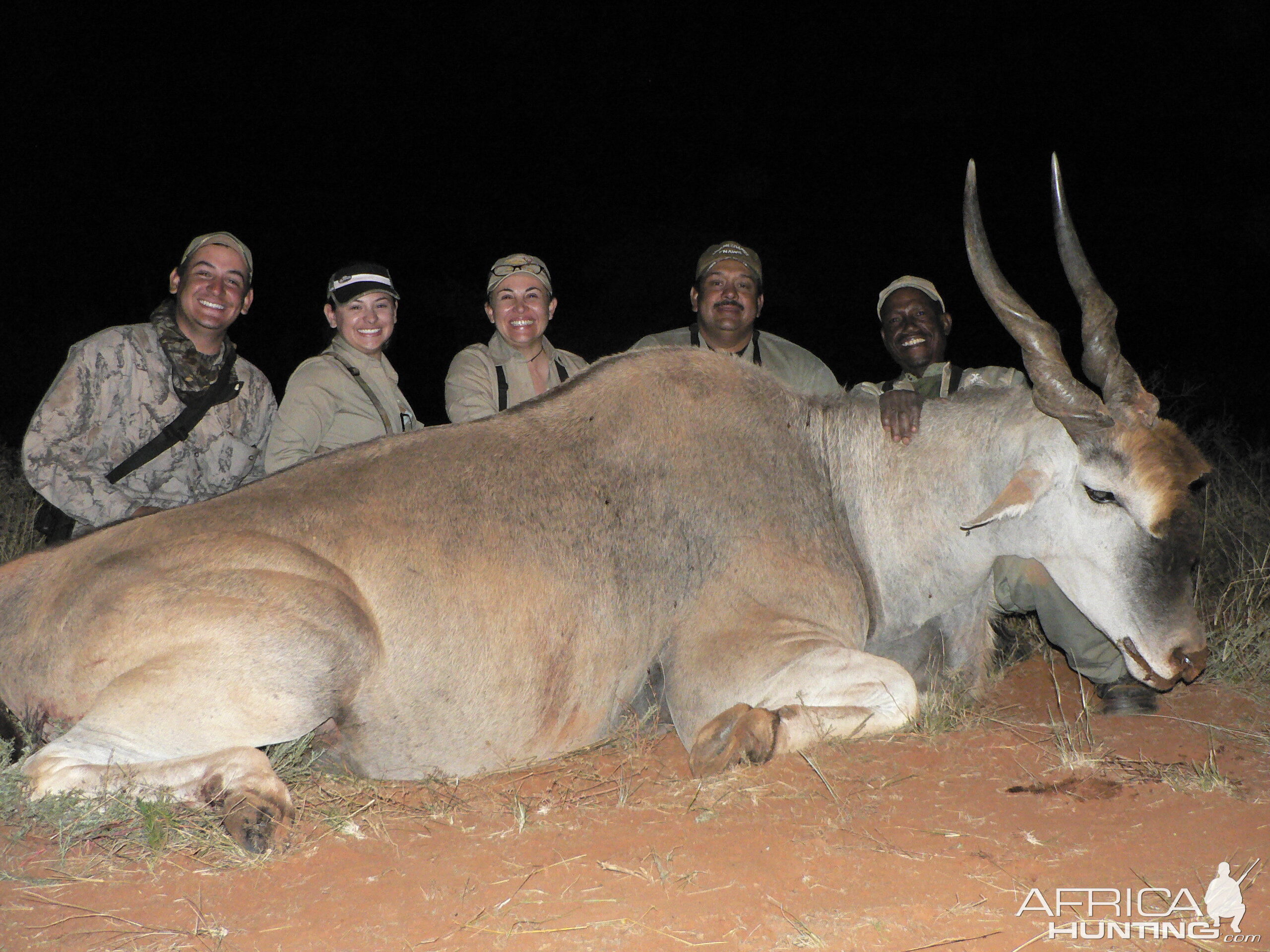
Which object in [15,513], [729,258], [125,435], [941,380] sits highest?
[729,258]

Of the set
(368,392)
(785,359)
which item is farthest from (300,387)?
(785,359)

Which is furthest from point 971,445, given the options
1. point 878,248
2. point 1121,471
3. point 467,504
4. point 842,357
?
point 878,248

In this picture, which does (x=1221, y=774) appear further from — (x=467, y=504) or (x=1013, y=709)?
(x=467, y=504)

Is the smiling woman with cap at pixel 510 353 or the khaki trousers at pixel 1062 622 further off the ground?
the smiling woman with cap at pixel 510 353

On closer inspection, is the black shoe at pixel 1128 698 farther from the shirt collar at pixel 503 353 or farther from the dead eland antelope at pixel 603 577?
the shirt collar at pixel 503 353

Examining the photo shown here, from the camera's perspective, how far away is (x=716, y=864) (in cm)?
284

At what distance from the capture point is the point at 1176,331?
22750mm

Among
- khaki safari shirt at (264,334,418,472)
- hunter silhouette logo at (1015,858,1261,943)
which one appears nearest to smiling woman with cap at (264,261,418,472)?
khaki safari shirt at (264,334,418,472)

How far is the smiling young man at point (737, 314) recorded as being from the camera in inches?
252

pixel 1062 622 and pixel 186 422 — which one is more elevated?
pixel 186 422

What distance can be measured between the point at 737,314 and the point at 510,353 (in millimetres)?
1364

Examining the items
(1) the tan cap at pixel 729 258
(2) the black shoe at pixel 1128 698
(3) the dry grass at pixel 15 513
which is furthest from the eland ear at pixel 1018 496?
(3) the dry grass at pixel 15 513

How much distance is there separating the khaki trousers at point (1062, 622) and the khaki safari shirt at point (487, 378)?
256 centimetres

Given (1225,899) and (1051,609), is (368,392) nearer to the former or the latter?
(1051,609)
